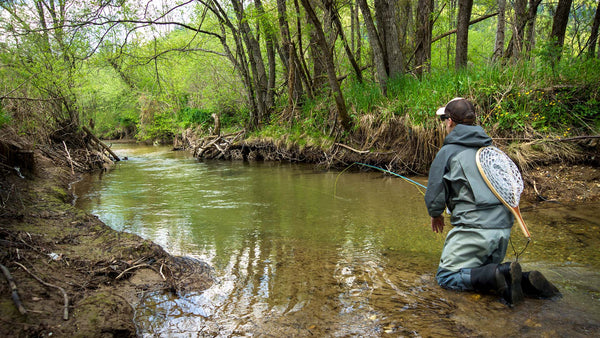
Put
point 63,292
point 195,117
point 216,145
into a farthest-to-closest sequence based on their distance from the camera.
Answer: point 195,117
point 216,145
point 63,292

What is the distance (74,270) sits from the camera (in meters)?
2.99

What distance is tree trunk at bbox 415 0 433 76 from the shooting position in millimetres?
11359

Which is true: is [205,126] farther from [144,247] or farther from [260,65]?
[144,247]

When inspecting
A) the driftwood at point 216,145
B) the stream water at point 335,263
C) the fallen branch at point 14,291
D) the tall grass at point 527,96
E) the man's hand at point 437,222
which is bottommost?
the stream water at point 335,263

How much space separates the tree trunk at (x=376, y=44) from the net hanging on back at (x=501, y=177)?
294 inches

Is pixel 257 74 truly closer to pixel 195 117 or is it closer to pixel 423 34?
pixel 423 34

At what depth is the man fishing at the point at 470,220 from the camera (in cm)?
271

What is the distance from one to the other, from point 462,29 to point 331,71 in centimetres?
343

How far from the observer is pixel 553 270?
3.35 m

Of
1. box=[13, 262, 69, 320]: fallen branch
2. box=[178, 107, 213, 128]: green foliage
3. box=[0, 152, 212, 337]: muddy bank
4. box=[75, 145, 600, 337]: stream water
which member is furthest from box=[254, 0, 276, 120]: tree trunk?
box=[13, 262, 69, 320]: fallen branch

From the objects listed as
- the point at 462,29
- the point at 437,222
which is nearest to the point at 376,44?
the point at 462,29

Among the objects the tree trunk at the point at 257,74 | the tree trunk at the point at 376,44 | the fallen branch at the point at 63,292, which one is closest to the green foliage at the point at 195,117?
the tree trunk at the point at 257,74

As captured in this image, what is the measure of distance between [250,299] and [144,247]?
1338mm

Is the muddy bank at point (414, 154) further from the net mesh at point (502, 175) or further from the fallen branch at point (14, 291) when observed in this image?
the fallen branch at point (14, 291)
